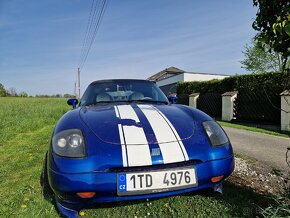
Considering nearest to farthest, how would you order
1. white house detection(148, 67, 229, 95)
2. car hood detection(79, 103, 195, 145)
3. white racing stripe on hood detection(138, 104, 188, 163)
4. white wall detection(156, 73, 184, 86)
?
white racing stripe on hood detection(138, 104, 188, 163), car hood detection(79, 103, 195, 145), white house detection(148, 67, 229, 95), white wall detection(156, 73, 184, 86)

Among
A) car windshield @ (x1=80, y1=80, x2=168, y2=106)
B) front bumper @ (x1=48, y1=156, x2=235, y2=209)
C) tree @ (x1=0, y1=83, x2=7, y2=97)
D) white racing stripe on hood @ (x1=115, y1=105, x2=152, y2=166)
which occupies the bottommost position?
tree @ (x1=0, y1=83, x2=7, y2=97)

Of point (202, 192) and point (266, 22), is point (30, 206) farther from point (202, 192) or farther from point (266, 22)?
point (266, 22)

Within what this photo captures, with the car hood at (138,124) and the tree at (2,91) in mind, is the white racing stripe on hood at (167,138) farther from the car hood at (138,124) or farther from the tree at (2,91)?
the tree at (2,91)

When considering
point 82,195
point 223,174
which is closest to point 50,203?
point 82,195

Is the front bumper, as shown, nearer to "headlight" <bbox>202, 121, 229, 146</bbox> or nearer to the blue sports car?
the blue sports car

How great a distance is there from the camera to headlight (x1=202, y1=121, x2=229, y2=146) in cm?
237

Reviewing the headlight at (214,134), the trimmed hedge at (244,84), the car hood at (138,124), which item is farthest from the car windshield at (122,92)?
the trimmed hedge at (244,84)

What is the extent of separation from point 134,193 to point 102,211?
2.18 feet

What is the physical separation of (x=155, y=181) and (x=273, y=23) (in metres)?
1.41

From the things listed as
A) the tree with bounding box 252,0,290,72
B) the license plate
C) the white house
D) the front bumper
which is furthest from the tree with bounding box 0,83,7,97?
the tree with bounding box 252,0,290,72

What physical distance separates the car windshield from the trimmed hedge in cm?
562

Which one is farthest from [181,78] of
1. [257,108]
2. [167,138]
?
[167,138]

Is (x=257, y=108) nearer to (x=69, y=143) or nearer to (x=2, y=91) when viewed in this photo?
(x=69, y=143)

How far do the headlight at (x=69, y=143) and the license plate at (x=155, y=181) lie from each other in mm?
402
